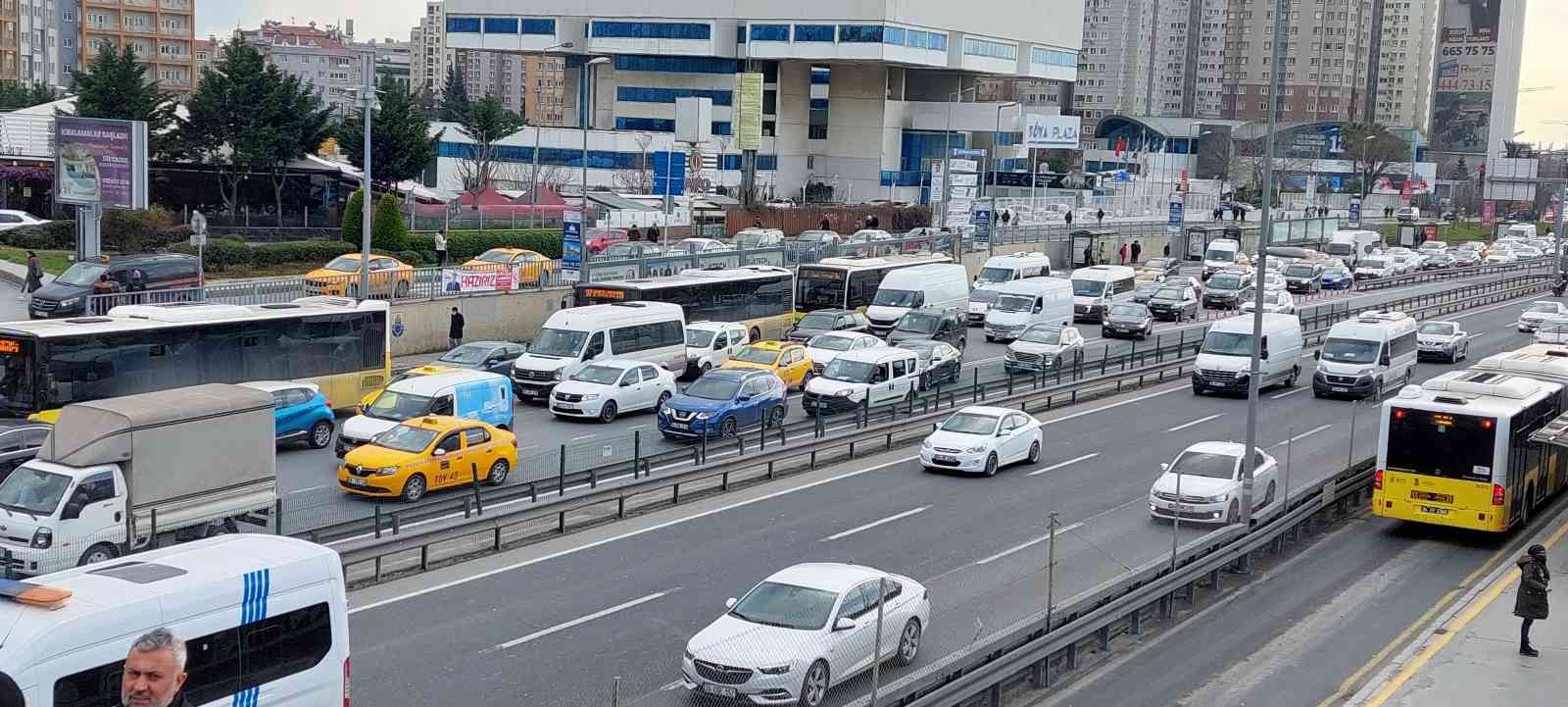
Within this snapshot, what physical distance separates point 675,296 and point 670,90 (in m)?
70.4

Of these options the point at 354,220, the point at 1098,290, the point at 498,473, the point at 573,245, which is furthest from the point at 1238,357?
the point at 354,220

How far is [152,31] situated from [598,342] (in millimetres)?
94655

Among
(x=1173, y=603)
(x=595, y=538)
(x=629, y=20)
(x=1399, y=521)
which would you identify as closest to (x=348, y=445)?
(x=595, y=538)

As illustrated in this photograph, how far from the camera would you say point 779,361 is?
37531 mm

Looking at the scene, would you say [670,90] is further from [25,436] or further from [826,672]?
[826,672]

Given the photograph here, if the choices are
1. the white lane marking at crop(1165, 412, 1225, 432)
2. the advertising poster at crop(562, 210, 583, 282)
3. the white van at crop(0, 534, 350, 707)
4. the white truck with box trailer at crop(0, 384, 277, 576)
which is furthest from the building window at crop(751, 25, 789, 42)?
the white van at crop(0, 534, 350, 707)

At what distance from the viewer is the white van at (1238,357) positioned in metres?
39.5

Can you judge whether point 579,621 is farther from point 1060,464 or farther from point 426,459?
point 1060,464

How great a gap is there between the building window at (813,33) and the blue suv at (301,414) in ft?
264

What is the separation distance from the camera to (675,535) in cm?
2381

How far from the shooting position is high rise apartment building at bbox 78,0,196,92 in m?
116

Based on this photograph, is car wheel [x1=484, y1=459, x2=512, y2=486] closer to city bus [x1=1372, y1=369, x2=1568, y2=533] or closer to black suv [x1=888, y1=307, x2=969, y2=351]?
city bus [x1=1372, y1=369, x2=1568, y2=533]

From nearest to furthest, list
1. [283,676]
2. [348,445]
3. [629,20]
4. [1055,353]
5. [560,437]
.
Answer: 1. [283,676]
2. [348,445]
3. [560,437]
4. [1055,353]
5. [629,20]

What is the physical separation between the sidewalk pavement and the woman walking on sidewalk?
50 centimetres
